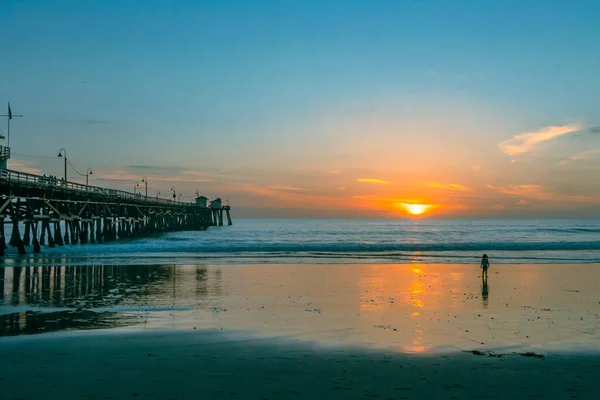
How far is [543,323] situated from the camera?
1386 cm

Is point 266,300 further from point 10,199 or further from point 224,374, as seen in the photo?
point 10,199

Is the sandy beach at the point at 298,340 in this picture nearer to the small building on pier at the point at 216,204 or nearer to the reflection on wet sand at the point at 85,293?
the reflection on wet sand at the point at 85,293

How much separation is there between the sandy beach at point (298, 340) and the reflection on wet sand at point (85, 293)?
71mm

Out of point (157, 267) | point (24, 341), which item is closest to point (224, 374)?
point (24, 341)

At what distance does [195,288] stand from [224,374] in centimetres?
1186

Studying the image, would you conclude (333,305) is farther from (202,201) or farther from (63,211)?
(202,201)

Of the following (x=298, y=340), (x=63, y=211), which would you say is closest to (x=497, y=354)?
(x=298, y=340)

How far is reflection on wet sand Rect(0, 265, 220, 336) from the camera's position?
13781 millimetres

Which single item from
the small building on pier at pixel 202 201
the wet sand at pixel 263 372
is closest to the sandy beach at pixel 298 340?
the wet sand at pixel 263 372

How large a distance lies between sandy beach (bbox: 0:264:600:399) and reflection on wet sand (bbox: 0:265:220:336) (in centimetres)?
7

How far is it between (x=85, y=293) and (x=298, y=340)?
10691 millimetres

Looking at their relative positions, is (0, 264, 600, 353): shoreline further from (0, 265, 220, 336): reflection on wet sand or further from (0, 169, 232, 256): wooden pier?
(0, 169, 232, 256): wooden pier

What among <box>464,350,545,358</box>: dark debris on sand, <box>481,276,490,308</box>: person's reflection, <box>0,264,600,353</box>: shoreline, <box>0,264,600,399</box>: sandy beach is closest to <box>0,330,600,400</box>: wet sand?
<box>0,264,600,399</box>: sandy beach

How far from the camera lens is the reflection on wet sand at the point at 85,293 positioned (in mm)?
13781
